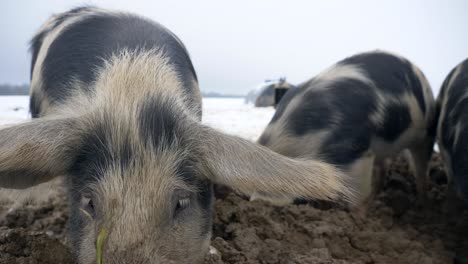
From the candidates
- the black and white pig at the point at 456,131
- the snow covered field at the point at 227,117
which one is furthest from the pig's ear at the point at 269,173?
the snow covered field at the point at 227,117

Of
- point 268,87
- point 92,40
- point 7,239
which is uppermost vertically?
point 92,40

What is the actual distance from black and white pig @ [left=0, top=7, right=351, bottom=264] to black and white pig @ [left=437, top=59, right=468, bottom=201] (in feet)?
5.73

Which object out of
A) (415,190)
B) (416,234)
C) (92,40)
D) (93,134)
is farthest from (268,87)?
(93,134)

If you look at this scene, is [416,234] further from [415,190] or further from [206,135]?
[206,135]

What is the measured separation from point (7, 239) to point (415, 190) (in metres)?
3.70

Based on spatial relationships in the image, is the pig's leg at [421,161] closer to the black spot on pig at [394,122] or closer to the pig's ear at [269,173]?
the black spot on pig at [394,122]

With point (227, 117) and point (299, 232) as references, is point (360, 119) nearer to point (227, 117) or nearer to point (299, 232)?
point (299, 232)

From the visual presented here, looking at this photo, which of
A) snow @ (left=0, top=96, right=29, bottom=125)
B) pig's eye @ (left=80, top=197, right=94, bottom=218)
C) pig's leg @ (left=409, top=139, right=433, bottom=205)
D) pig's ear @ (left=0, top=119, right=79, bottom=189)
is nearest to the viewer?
pig's ear @ (left=0, top=119, right=79, bottom=189)

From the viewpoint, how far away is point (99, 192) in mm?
1823

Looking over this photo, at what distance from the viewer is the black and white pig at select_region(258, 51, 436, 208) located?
3.67 meters

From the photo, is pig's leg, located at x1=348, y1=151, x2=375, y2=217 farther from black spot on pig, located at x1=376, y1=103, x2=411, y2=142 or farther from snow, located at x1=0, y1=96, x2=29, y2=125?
snow, located at x1=0, y1=96, x2=29, y2=125

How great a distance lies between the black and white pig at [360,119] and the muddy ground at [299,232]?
0.35m

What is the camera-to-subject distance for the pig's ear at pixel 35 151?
5.53 feet

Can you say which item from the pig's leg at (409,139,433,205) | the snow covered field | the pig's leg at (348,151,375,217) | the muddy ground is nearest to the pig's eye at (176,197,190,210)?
the muddy ground
